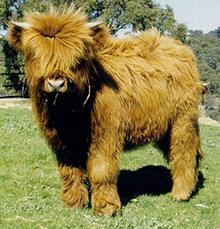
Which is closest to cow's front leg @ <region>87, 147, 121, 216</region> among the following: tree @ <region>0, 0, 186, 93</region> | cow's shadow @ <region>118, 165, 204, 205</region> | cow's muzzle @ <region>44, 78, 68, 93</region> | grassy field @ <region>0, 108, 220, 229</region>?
grassy field @ <region>0, 108, 220, 229</region>

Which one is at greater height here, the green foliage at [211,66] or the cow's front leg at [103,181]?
the cow's front leg at [103,181]

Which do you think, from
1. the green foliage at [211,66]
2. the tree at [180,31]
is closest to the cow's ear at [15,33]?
the tree at [180,31]

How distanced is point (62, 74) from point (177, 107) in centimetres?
285

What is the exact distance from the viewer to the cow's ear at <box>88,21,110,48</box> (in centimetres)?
720

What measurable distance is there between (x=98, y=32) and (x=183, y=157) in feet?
9.66

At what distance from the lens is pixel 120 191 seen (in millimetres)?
9461

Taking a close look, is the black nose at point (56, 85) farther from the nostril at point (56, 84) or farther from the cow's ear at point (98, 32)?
the cow's ear at point (98, 32)

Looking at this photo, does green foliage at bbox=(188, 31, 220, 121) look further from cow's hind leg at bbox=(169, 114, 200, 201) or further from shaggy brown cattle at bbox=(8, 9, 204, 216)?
shaggy brown cattle at bbox=(8, 9, 204, 216)

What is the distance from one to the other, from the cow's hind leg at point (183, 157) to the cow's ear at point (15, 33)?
3118 millimetres

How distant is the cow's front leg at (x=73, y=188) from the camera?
317 inches

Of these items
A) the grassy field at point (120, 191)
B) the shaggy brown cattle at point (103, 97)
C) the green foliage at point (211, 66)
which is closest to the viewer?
the shaggy brown cattle at point (103, 97)

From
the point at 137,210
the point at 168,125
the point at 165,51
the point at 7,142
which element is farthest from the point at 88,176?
the point at 7,142

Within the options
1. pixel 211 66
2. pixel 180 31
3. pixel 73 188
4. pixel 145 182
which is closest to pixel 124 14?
pixel 180 31

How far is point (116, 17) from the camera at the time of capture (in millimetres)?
49750
